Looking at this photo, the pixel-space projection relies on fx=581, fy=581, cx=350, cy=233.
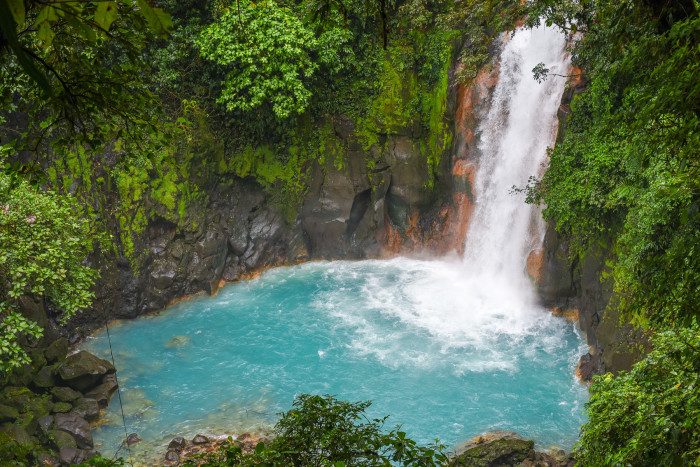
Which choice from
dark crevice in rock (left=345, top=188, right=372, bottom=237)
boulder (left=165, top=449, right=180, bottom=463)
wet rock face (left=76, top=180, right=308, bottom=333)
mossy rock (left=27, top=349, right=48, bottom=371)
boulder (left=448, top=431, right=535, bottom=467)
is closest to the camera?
boulder (left=448, top=431, right=535, bottom=467)

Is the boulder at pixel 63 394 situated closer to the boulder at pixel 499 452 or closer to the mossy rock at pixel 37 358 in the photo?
the mossy rock at pixel 37 358

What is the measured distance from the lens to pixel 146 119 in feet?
13.4

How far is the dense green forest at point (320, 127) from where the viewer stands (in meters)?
3.66

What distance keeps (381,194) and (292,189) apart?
2659 millimetres

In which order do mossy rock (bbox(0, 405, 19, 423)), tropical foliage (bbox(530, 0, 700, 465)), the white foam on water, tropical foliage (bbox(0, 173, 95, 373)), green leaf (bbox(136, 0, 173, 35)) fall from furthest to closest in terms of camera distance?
the white foam on water
mossy rock (bbox(0, 405, 19, 423))
tropical foliage (bbox(0, 173, 95, 373))
tropical foliage (bbox(530, 0, 700, 465))
green leaf (bbox(136, 0, 173, 35))

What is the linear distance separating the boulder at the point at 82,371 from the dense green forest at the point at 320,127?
43.6 inches

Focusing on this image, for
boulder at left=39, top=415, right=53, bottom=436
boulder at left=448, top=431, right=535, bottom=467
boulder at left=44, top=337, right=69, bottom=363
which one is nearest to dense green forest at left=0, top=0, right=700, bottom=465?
boulder at left=44, top=337, right=69, bottom=363

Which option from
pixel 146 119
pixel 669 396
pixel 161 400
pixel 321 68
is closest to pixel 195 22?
pixel 321 68

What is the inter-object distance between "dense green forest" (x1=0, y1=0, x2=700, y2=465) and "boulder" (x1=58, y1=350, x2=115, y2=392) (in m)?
1.11

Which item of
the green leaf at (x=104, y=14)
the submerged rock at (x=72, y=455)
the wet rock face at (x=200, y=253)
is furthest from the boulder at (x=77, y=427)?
the green leaf at (x=104, y=14)

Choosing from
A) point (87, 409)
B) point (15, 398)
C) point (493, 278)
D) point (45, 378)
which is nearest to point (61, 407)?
point (87, 409)

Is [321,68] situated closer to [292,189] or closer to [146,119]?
[292,189]

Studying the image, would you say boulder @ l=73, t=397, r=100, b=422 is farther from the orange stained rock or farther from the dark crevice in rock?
the orange stained rock

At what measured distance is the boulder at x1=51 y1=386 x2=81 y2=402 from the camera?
1183 centimetres
